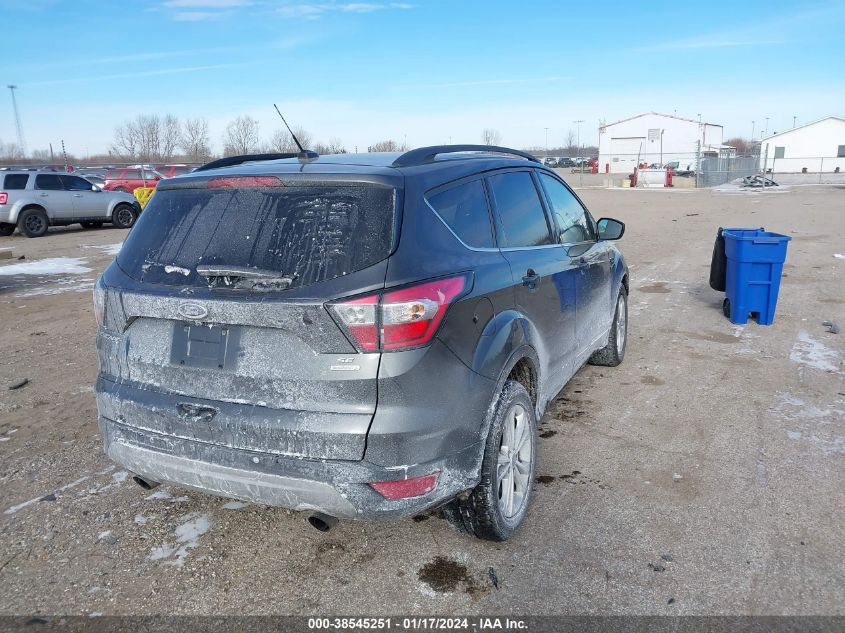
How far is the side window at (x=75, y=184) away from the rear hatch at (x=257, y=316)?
18401 mm

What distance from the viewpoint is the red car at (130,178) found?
2691 cm

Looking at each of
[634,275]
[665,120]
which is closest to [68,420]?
[634,275]

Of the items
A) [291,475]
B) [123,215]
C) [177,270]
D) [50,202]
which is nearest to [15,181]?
[50,202]

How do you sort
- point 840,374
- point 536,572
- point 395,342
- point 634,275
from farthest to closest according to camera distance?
point 634,275 → point 840,374 → point 536,572 → point 395,342

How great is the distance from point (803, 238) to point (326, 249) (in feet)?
50.3

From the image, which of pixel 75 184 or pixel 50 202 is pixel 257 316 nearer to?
pixel 50 202

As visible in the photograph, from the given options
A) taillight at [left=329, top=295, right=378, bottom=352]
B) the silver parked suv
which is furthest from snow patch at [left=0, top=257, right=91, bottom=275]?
taillight at [left=329, top=295, right=378, bottom=352]

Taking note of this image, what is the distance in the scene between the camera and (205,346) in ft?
9.35

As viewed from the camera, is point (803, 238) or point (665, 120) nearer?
point (803, 238)

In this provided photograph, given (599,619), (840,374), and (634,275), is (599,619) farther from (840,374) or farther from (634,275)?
(634,275)

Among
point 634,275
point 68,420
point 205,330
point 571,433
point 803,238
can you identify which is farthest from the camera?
point 803,238

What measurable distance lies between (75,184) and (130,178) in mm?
9015

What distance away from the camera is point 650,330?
296 inches

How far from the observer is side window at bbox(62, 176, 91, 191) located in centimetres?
1902
